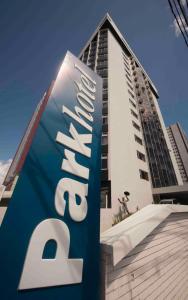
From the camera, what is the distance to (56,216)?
231cm

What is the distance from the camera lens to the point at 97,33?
33.2 m

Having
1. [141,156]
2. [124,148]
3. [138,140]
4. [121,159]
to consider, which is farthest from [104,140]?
[138,140]

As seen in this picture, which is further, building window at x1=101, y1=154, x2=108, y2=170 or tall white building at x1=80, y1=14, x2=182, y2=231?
building window at x1=101, y1=154, x2=108, y2=170

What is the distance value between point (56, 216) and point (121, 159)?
12886 mm

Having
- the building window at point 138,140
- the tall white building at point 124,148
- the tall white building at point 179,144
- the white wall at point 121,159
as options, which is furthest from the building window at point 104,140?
the tall white building at point 179,144

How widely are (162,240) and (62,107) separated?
186 inches

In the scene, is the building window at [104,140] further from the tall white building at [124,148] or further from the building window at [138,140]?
the building window at [138,140]

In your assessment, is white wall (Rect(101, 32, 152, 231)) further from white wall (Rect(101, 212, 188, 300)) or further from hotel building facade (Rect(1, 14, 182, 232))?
white wall (Rect(101, 212, 188, 300))

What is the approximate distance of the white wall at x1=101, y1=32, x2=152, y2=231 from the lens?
1253 centimetres

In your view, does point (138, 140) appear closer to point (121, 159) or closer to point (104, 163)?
point (121, 159)

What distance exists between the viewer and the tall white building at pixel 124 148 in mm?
12602

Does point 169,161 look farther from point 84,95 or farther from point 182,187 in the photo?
point 84,95

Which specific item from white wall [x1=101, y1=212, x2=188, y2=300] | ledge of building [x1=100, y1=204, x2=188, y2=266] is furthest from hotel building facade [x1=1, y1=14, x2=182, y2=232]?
white wall [x1=101, y1=212, x2=188, y2=300]

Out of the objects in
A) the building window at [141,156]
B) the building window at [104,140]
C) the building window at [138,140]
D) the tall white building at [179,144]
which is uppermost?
the tall white building at [179,144]
